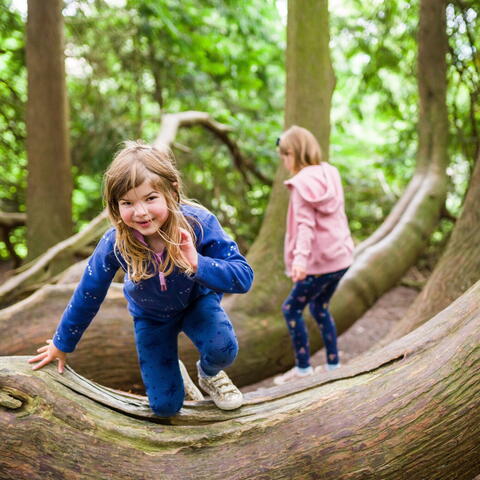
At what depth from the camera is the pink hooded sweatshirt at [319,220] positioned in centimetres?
382

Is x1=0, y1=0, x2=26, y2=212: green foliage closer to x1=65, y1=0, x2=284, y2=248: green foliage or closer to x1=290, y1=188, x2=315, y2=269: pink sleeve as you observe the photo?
x1=65, y1=0, x2=284, y2=248: green foliage

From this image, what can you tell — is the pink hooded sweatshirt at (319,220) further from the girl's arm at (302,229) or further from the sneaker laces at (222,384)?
the sneaker laces at (222,384)

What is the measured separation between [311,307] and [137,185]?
2628mm

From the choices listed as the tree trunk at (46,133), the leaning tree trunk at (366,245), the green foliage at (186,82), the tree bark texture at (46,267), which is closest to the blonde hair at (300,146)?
the leaning tree trunk at (366,245)

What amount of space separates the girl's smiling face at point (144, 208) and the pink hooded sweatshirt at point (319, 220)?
182cm

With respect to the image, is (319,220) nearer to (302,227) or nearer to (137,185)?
(302,227)

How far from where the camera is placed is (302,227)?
376 centimetres

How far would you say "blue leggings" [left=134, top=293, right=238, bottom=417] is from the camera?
241cm

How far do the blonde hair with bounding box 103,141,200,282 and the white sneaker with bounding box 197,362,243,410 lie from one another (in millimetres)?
698

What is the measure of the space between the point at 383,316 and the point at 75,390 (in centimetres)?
568

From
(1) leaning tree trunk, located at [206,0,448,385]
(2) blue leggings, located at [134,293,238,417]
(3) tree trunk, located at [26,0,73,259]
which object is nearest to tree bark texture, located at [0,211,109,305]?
(3) tree trunk, located at [26,0,73,259]

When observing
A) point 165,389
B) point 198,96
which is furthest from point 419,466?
point 198,96

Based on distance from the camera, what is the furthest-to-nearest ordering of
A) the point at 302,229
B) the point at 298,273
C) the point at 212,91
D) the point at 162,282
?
the point at 212,91
the point at 302,229
the point at 298,273
the point at 162,282

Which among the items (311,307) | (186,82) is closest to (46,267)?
(311,307)
